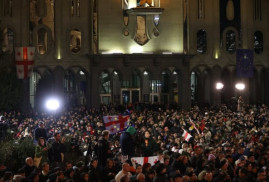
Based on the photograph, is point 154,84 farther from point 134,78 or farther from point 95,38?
point 95,38

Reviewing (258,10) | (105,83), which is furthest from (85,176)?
(258,10)

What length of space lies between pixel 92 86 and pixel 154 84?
5.83m

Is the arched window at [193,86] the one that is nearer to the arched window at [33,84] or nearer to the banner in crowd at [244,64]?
the banner in crowd at [244,64]

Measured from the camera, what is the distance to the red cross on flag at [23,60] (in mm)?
47656

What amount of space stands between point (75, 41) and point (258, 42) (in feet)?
53.9

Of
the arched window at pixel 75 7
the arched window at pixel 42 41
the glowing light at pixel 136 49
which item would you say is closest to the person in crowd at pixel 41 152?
the arched window at pixel 42 41

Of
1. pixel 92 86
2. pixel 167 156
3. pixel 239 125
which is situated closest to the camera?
pixel 167 156

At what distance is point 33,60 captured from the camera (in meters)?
48.3

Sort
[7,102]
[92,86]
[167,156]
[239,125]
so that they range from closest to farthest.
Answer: [167,156] < [239,125] < [7,102] < [92,86]

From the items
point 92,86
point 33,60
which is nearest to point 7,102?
point 33,60

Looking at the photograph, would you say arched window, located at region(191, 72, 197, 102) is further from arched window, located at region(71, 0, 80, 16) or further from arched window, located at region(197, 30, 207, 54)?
arched window, located at region(71, 0, 80, 16)

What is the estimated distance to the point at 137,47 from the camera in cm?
5306

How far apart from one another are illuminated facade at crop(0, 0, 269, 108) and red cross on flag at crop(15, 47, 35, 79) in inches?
91.9

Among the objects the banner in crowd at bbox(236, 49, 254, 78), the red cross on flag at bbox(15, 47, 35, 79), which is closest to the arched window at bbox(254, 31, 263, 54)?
the banner in crowd at bbox(236, 49, 254, 78)
